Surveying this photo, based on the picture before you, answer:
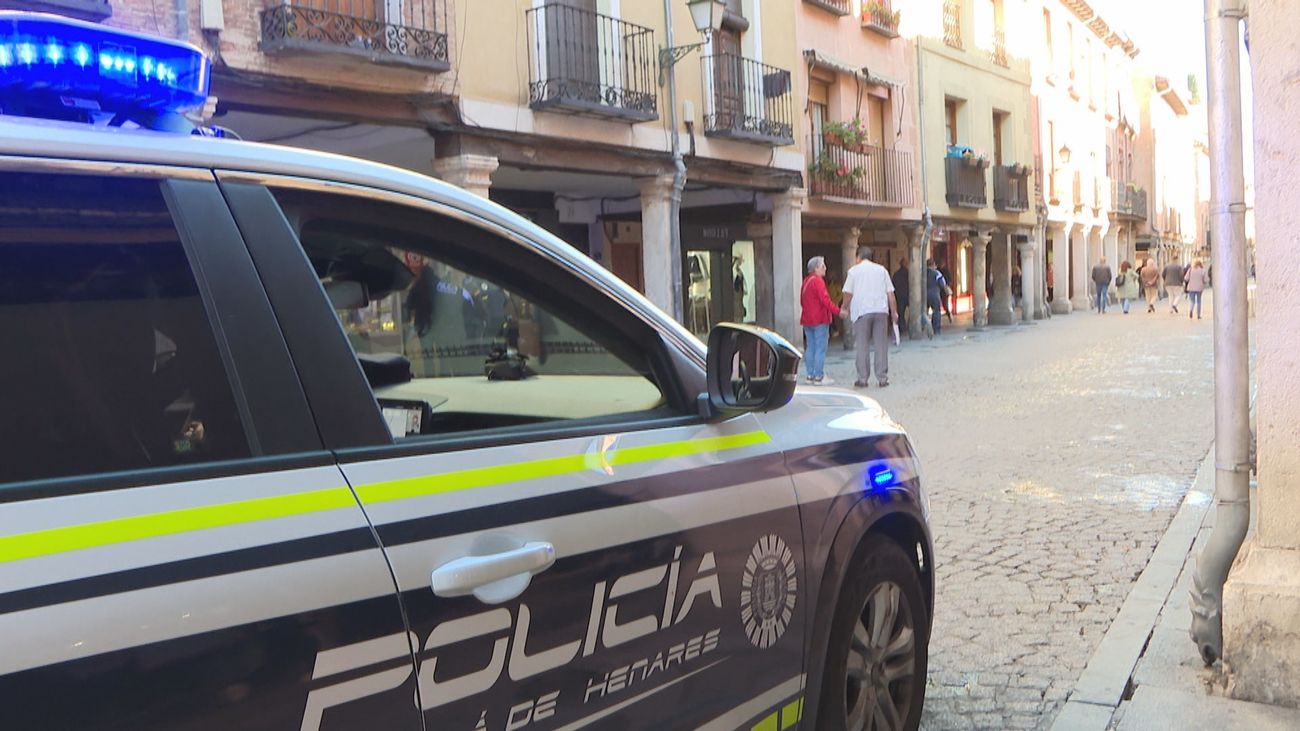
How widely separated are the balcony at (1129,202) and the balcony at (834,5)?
24421 millimetres

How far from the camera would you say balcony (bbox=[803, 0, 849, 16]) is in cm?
2053

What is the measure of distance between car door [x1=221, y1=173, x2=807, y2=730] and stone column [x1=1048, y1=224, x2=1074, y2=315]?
3606 cm

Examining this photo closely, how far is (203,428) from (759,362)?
129 centimetres

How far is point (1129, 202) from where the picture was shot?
44.0 meters

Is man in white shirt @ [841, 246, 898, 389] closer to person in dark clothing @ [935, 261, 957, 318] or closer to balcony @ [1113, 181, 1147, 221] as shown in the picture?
person in dark clothing @ [935, 261, 957, 318]

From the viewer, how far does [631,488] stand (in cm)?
214

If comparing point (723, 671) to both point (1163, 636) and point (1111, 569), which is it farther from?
point (1111, 569)

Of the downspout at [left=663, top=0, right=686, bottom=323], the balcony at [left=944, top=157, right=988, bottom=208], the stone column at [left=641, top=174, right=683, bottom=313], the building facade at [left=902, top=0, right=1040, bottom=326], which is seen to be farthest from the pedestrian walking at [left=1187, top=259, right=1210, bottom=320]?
the stone column at [left=641, top=174, right=683, bottom=313]

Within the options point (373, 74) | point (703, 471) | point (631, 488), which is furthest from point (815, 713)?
point (373, 74)

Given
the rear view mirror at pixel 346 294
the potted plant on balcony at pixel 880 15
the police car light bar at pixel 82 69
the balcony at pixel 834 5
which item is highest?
the potted plant on balcony at pixel 880 15

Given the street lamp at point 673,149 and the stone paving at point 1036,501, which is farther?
the street lamp at point 673,149

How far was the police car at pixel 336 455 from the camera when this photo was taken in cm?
144

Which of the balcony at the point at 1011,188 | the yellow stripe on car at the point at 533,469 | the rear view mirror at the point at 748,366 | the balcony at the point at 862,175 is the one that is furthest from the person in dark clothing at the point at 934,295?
the yellow stripe on car at the point at 533,469

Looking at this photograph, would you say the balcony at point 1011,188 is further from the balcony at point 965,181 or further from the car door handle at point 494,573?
the car door handle at point 494,573
